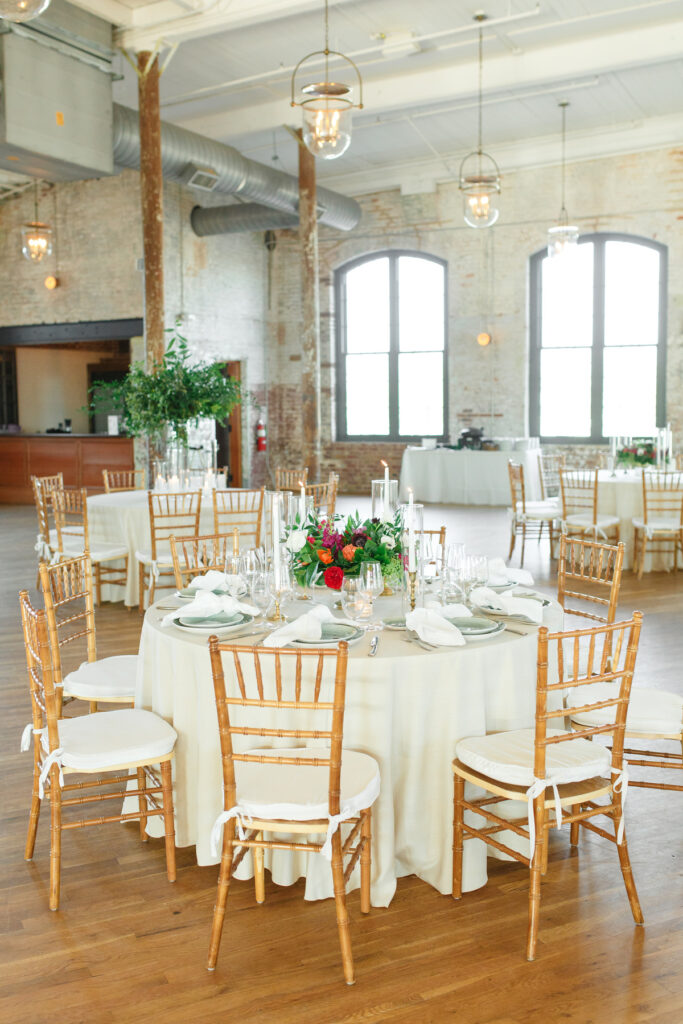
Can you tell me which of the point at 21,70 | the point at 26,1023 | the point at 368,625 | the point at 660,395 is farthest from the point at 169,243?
the point at 26,1023

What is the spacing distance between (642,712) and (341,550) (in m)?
1.25

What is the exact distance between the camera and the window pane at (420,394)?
52.7 ft

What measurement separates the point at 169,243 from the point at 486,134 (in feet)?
16.8

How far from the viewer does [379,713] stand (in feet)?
9.66

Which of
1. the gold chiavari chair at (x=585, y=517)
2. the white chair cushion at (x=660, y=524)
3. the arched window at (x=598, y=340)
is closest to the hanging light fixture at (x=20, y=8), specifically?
the gold chiavari chair at (x=585, y=517)

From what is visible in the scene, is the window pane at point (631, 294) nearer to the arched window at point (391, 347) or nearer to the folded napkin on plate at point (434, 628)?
the arched window at point (391, 347)

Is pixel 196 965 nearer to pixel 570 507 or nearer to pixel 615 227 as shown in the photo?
pixel 570 507

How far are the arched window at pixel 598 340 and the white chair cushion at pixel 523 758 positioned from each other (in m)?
Result: 12.3

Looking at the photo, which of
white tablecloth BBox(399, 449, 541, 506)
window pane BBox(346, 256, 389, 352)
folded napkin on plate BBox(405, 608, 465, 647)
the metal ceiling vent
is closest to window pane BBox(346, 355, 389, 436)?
window pane BBox(346, 256, 389, 352)

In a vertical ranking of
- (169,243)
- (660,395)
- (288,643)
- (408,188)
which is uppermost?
(408,188)

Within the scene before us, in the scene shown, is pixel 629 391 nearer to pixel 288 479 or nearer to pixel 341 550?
pixel 288 479

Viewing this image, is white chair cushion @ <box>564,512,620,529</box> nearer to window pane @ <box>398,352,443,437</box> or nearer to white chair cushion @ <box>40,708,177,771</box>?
white chair cushion @ <box>40,708,177,771</box>

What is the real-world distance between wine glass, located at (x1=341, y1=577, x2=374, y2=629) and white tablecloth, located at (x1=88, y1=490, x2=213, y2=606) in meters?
4.01

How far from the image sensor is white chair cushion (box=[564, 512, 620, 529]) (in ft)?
27.2
